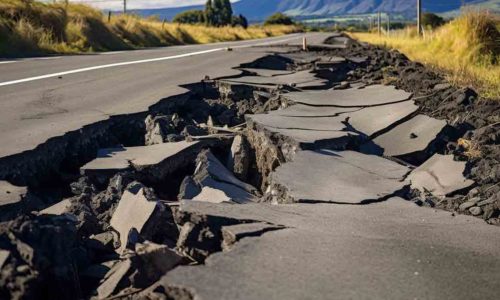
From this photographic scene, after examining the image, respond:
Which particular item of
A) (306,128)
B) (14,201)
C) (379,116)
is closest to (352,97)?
(379,116)

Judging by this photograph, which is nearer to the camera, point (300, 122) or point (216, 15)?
point (300, 122)

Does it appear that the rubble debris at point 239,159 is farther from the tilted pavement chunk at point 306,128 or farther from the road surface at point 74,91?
the road surface at point 74,91

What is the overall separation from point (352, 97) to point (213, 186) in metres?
3.96

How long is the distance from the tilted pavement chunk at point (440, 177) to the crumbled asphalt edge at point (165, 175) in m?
0.09

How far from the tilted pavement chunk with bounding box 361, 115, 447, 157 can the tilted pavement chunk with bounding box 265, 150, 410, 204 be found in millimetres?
548

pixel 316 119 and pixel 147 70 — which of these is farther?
pixel 147 70

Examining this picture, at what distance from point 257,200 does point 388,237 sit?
47.1 inches

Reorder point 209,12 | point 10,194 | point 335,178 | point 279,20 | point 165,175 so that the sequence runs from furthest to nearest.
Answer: point 279,20, point 209,12, point 165,175, point 335,178, point 10,194

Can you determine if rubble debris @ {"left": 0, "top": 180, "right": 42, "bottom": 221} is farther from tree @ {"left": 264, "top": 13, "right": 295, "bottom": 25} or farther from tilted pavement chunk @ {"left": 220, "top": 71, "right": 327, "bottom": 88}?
tree @ {"left": 264, "top": 13, "right": 295, "bottom": 25}

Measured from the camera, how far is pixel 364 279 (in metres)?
2.52

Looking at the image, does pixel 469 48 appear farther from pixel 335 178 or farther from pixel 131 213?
pixel 131 213

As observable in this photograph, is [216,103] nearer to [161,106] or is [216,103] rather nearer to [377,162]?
[161,106]

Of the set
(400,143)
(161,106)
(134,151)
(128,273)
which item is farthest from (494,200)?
(161,106)

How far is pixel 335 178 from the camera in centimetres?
422
